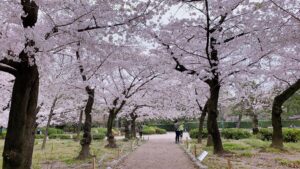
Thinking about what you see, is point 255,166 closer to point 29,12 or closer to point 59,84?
point 29,12

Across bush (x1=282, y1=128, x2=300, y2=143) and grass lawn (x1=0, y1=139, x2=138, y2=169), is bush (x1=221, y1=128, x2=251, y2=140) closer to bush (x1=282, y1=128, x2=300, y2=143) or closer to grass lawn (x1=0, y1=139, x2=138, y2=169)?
bush (x1=282, y1=128, x2=300, y2=143)

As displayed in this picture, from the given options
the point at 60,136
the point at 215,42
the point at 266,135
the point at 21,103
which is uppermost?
the point at 215,42

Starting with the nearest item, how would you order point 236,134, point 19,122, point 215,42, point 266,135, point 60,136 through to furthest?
point 19,122 → point 215,42 → point 266,135 → point 236,134 → point 60,136

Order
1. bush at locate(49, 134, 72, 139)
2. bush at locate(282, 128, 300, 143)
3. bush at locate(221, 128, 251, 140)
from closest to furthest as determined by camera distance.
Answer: bush at locate(282, 128, 300, 143)
bush at locate(221, 128, 251, 140)
bush at locate(49, 134, 72, 139)

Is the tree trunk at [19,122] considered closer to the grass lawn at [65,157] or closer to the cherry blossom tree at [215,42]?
the grass lawn at [65,157]

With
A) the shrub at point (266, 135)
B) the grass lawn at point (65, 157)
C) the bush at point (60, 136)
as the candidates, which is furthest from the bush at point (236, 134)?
the bush at point (60, 136)

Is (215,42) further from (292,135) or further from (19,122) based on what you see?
(292,135)

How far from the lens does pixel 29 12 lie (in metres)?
6.63

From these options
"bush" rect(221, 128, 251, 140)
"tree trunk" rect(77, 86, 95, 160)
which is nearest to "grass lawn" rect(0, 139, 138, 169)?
"tree trunk" rect(77, 86, 95, 160)

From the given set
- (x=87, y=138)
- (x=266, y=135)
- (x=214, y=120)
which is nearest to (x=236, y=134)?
(x=266, y=135)

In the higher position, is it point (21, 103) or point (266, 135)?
point (21, 103)

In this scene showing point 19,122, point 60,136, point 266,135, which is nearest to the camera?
point 19,122

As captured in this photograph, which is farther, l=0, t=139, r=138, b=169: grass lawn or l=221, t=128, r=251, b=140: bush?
l=221, t=128, r=251, b=140: bush

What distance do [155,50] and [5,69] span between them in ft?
26.9
